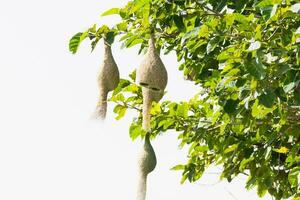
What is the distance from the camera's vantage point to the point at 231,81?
341cm

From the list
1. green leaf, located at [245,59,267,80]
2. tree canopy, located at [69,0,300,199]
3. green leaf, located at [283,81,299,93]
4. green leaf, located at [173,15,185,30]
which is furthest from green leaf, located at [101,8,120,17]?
green leaf, located at [283,81,299,93]

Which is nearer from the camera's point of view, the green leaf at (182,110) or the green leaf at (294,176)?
the green leaf at (294,176)

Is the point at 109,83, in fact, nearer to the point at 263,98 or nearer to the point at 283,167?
the point at 263,98

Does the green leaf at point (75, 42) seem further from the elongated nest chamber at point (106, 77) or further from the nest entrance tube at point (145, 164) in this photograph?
the nest entrance tube at point (145, 164)

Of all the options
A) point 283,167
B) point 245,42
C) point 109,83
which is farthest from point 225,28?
point 283,167

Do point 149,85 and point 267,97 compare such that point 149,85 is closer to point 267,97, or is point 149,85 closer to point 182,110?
point 267,97

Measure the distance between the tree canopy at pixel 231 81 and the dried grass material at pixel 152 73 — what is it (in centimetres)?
32

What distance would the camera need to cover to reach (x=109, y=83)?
3.07 metres

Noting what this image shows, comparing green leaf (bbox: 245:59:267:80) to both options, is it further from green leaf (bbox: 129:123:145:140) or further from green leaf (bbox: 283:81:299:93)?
green leaf (bbox: 129:123:145:140)

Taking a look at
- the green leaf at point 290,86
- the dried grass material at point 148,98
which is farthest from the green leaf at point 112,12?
the green leaf at point 290,86

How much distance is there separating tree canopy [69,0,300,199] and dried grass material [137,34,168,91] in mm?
316

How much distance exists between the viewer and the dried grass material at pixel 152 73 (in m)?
3.00

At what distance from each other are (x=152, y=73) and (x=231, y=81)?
0.56 meters

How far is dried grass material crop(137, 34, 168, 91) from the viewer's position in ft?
9.84
